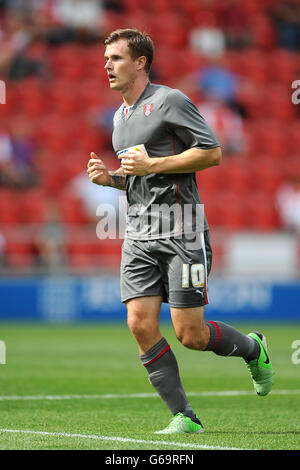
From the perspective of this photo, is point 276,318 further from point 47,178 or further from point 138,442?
point 138,442

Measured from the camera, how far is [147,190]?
18.3 feet

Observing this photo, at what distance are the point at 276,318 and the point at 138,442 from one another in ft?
39.7

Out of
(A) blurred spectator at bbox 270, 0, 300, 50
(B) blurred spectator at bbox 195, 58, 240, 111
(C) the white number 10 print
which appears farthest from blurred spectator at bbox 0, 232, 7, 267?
(A) blurred spectator at bbox 270, 0, 300, 50

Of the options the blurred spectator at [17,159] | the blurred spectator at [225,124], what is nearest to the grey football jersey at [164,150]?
the blurred spectator at [17,159]

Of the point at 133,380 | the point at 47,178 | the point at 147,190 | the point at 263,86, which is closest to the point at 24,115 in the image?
the point at 47,178

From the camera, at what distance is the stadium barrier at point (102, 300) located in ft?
51.4

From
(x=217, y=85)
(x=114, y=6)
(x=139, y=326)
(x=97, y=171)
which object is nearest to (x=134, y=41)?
(x=97, y=171)

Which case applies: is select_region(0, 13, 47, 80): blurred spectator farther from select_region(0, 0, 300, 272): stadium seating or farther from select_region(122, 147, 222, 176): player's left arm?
select_region(122, 147, 222, 176): player's left arm

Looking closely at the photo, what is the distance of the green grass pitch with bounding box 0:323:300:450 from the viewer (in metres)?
5.04

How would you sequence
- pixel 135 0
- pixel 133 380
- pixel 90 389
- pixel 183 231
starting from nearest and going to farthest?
pixel 183 231, pixel 90 389, pixel 133 380, pixel 135 0

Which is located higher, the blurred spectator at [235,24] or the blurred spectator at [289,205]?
the blurred spectator at [235,24]

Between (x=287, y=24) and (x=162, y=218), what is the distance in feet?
60.9

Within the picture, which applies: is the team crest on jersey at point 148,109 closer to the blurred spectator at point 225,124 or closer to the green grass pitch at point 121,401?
the green grass pitch at point 121,401

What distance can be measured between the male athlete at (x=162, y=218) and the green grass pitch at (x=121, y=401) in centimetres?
44
